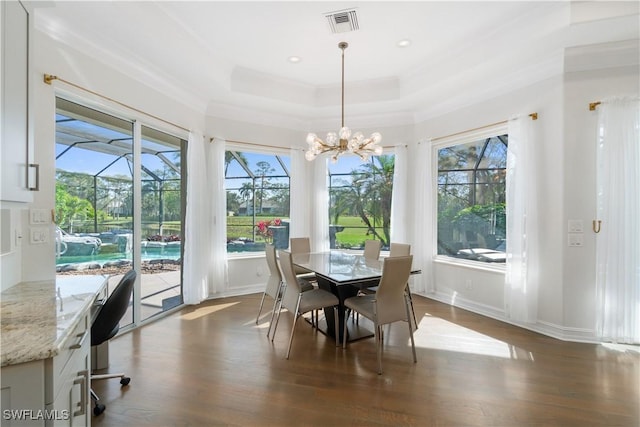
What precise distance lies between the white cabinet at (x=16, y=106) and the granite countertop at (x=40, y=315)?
1.81ft

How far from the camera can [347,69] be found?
4047 mm

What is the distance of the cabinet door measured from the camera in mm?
1366

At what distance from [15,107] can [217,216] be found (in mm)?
3034

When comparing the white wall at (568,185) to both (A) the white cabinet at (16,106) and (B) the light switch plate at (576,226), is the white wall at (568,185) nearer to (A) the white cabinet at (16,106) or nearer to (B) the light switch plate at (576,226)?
(B) the light switch plate at (576,226)

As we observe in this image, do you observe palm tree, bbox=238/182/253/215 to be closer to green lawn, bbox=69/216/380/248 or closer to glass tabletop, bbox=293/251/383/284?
green lawn, bbox=69/216/380/248

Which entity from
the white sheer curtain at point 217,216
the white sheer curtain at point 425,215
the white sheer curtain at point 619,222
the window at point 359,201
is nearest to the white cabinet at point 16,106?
the white sheer curtain at point 217,216

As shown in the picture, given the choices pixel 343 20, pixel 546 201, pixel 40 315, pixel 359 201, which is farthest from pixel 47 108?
pixel 546 201

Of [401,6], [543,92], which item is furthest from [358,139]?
[543,92]

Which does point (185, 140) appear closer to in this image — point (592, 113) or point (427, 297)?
point (427, 297)

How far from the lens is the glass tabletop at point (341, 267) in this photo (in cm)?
274

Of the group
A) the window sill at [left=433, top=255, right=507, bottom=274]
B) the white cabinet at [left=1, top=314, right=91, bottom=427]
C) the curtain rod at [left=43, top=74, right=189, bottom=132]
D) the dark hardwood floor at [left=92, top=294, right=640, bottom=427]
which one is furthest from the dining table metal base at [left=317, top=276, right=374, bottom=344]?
the curtain rod at [left=43, top=74, right=189, bottom=132]

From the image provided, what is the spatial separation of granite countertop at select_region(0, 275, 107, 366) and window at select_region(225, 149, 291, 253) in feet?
9.10

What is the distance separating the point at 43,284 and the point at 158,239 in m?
1.78

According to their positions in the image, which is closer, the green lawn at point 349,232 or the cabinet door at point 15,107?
the cabinet door at point 15,107
